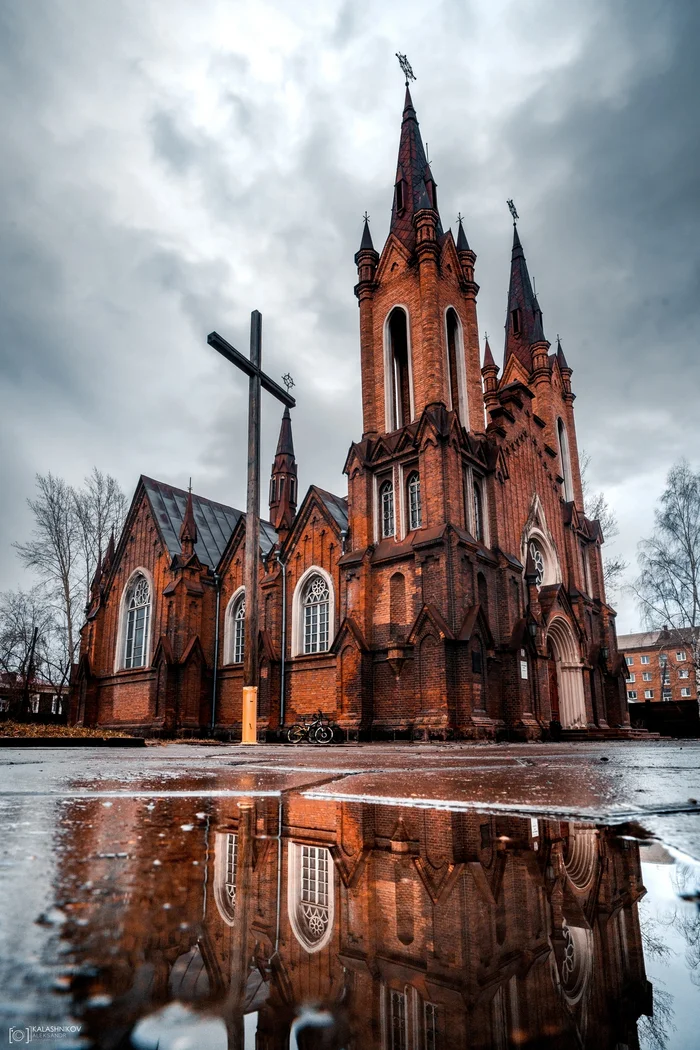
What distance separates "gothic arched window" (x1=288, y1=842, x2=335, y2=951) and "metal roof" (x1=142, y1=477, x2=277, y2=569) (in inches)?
954

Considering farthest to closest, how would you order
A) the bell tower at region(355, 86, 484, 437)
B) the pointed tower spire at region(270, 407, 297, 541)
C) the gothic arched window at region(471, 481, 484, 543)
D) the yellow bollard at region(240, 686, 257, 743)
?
the pointed tower spire at region(270, 407, 297, 541) → the bell tower at region(355, 86, 484, 437) → the gothic arched window at region(471, 481, 484, 543) → the yellow bollard at region(240, 686, 257, 743)

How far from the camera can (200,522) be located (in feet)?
94.8

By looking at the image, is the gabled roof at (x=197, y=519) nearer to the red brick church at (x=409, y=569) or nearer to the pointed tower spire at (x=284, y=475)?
the red brick church at (x=409, y=569)

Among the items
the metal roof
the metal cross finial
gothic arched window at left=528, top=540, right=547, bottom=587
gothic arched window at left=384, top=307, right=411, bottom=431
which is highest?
the metal cross finial

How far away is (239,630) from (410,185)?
1705cm

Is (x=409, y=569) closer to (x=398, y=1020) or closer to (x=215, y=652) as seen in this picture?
(x=215, y=652)

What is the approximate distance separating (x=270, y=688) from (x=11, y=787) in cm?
1822

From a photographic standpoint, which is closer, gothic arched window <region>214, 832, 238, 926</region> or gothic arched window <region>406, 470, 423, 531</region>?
gothic arched window <region>214, 832, 238, 926</region>

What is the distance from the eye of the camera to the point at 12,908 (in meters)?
0.92

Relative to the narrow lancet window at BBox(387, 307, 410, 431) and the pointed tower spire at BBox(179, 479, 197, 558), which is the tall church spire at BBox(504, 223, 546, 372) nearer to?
the narrow lancet window at BBox(387, 307, 410, 431)

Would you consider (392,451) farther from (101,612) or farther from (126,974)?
(126,974)

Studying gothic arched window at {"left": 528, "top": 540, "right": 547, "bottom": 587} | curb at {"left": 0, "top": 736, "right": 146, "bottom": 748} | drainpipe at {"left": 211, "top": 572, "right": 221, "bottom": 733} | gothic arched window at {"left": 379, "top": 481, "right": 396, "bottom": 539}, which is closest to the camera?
curb at {"left": 0, "top": 736, "right": 146, "bottom": 748}

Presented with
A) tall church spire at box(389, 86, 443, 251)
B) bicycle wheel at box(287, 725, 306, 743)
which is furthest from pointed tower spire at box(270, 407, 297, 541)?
bicycle wheel at box(287, 725, 306, 743)

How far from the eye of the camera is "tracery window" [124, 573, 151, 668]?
2641cm
